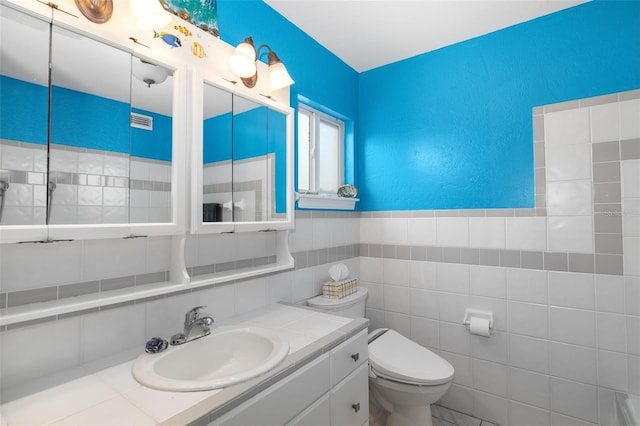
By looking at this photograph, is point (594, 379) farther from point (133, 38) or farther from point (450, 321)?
point (133, 38)

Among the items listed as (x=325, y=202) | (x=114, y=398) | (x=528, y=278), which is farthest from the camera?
(x=325, y=202)

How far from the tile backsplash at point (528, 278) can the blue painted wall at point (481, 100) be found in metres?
0.10

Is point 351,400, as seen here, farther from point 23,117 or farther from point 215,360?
point 23,117

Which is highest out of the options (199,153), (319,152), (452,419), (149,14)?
(149,14)

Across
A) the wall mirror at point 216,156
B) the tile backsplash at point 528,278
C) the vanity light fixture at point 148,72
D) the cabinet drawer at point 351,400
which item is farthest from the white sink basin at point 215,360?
the vanity light fixture at point 148,72

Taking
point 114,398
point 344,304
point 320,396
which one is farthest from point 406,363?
point 114,398

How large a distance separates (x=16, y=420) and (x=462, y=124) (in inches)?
91.0

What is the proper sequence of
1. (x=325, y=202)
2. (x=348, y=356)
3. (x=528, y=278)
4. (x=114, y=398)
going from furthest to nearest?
(x=325, y=202), (x=528, y=278), (x=348, y=356), (x=114, y=398)

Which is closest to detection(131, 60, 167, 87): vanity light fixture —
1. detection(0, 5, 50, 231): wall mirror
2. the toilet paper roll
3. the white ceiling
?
detection(0, 5, 50, 231): wall mirror

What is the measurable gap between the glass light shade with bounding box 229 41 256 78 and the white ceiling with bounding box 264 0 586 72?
0.56 meters

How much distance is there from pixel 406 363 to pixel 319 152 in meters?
1.48

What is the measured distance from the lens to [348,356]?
4.11 ft

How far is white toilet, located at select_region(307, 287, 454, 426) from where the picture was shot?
4.94 ft

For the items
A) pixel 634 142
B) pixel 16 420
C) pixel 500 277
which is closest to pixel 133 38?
pixel 16 420
